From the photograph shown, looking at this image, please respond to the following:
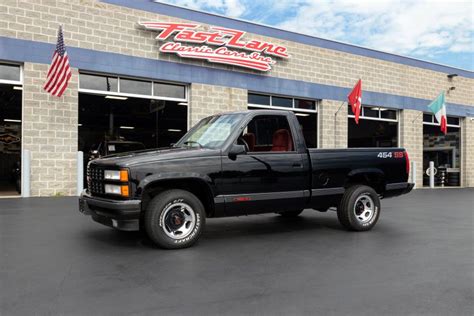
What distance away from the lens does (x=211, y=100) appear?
16.0 meters

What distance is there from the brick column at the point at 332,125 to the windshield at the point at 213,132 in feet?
40.5

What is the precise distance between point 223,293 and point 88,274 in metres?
1.62

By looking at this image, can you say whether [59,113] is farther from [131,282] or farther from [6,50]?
[131,282]

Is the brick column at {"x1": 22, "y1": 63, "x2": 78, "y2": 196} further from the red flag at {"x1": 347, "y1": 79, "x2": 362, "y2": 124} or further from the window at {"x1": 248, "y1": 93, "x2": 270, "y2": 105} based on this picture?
the red flag at {"x1": 347, "y1": 79, "x2": 362, "y2": 124}

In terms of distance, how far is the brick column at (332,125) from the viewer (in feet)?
61.7

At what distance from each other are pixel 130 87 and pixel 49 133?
3152 mm

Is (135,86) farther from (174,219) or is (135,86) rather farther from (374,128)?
(374,128)

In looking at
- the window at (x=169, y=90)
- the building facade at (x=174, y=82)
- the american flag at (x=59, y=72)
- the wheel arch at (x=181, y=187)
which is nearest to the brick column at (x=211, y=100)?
the building facade at (x=174, y=82)

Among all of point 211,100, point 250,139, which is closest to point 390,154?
point 250,139

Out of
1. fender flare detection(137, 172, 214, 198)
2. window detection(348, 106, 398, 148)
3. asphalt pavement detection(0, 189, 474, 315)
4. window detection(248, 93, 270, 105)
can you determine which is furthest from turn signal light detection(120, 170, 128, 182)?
window detection(348, 106, 398, 148)

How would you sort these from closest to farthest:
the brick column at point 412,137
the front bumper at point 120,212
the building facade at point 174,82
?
the front bumper at point 120,212 < the building facade at point 174,82 < the brick column at point 412,137

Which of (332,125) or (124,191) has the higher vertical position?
(332,125)

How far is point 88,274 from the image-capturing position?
4633 mm

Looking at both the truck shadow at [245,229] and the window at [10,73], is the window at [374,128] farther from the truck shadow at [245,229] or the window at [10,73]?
the window at [10,73]
